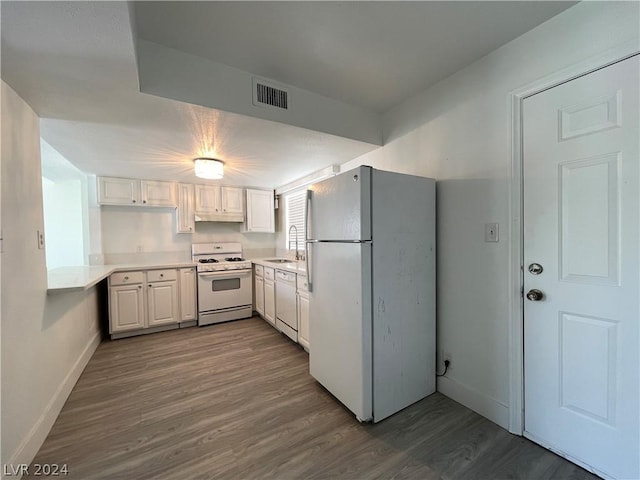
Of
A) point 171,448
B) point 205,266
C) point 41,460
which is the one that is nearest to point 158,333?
point 205,266

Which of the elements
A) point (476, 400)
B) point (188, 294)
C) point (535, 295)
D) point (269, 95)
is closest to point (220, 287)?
point (188, 294)

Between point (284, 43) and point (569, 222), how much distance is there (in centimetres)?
201

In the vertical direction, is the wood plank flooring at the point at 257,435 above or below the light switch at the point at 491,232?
below

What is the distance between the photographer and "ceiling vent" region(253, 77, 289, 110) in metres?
2.00

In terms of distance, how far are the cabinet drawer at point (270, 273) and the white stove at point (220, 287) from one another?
1.64 feet

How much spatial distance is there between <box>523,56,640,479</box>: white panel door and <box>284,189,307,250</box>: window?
3.10 m

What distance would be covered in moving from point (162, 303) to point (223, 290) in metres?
0.80

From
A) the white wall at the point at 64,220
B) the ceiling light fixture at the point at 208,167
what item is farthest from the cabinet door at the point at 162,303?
the ceiling light fixture at the point at 208,167

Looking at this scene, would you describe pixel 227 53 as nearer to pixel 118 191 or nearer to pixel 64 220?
pixel 118 191

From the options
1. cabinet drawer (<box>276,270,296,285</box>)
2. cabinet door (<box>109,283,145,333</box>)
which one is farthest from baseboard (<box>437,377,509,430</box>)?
cabinet door (<box>109,283,145,333</box>)

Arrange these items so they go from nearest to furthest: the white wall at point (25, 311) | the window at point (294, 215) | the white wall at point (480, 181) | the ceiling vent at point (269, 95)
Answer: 1. the white wall at point (25, 311)
2. the white wall at point (480, 181)
3. the ceiling vent at point (269, 95)
4. the window at point (294, 215)

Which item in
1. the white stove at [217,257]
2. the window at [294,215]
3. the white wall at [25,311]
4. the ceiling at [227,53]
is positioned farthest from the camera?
the window at [294,215]

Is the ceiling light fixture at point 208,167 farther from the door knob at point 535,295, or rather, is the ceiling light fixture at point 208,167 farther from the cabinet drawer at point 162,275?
the door knob at point 535,295

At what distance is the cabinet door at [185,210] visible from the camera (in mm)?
3979
